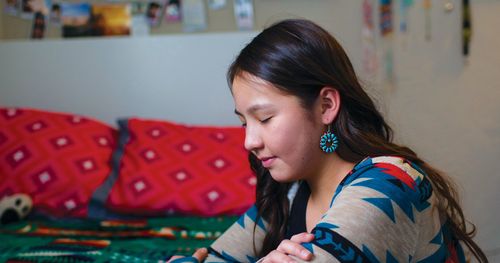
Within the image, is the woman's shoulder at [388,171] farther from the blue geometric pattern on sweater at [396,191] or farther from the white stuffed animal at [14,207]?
the white stuffed animal at [14,207]

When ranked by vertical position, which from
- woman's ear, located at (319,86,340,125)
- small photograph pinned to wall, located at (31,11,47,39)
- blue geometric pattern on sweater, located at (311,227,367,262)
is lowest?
blue geometric pattern on sweater, located at (311,227,367,262)

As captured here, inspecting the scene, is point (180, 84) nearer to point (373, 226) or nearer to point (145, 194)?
point (145, 194)

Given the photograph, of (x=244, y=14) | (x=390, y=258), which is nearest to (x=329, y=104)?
(x=390, y=258)

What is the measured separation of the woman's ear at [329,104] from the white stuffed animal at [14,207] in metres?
1.23

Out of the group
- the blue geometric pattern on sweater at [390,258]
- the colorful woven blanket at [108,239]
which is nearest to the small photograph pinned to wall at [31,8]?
the colorful woven blanket at [108,239]

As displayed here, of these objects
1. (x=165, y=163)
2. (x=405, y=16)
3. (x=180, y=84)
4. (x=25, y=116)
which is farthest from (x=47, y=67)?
(x=405, y=16)

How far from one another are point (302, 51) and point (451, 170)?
794 mm

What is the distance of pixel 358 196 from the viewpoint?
636mm

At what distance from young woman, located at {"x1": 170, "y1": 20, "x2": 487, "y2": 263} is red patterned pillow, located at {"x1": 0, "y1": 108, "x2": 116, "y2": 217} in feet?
2.88

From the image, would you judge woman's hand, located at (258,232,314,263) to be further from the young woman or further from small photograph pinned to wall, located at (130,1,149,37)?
small photograph pinned to wall, located at (130,1,149,37)

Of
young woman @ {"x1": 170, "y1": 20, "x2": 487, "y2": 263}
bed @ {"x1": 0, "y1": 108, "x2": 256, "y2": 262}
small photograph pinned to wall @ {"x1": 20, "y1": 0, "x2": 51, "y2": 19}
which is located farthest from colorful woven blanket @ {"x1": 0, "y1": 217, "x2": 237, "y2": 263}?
small photograph pinned to wall @ {"x1": 20, "y1": 0, "x2": 51, "y2": 19}

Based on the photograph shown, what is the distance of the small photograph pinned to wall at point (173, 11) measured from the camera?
232 centimetres

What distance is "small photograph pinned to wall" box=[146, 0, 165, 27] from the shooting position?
2.31 metres

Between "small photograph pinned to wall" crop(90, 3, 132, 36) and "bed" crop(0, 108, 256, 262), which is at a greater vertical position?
"small photograph pinned to wall" crop(90, 3, 132, 36)
